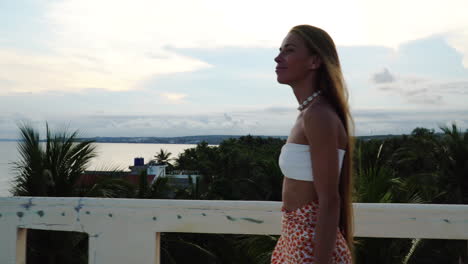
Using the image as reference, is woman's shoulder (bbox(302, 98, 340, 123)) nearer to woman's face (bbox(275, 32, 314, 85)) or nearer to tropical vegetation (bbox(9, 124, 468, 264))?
woman's face (bbox(275, 32, 314, 85))

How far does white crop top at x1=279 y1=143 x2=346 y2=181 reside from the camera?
4.80 feet

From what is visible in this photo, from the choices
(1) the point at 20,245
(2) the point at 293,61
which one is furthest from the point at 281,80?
(1) the point at 20,245

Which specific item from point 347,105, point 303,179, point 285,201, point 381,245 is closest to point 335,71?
point 347,105

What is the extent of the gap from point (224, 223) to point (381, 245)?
622 cm

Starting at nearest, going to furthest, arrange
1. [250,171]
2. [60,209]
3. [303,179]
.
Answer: [303,179], [60,209], [250,171]

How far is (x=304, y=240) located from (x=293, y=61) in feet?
1.91

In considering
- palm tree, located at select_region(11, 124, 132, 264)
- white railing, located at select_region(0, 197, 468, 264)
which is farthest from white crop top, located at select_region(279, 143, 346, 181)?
palm tree, located at select_region(11, 124, 132, 264)

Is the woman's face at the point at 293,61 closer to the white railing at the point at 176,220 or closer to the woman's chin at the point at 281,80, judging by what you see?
the woman's chin at the point at 281,80

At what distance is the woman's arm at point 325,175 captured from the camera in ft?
4.52

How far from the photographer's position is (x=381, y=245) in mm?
7570

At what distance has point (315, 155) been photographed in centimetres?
139

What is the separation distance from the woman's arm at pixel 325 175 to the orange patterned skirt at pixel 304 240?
0.27ft

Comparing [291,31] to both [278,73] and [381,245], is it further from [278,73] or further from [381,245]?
[381,245]

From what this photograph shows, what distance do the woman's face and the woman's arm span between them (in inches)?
7.4
